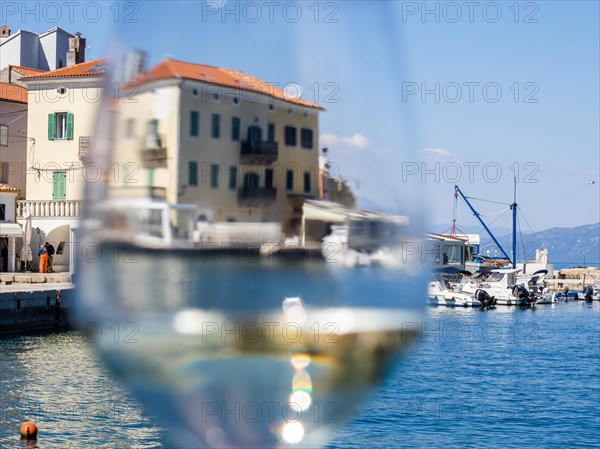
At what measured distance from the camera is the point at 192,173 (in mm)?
A: 1192

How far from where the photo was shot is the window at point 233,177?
1.19 metres

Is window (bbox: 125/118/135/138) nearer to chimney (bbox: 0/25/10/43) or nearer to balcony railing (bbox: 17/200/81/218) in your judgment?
balcony railing (bbox: 17/200/81/218)

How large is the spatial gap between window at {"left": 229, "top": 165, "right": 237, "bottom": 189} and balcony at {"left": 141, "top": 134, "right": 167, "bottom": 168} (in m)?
0.09

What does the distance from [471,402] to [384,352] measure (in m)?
27.8

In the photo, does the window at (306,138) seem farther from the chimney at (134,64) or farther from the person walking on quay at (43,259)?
the person walking on quay at (43,259)

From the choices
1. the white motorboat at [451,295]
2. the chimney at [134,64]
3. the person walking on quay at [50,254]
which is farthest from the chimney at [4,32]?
the chimney at [134,64]

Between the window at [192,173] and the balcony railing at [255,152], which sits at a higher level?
the balcony railing at [255,152]

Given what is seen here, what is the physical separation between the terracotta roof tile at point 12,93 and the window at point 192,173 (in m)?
50.7

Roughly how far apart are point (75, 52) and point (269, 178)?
178 feet

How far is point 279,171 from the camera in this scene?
4.00ft

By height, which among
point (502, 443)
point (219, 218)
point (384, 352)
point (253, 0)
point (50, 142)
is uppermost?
point (50, 142)

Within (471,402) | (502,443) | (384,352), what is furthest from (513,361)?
(384,352)

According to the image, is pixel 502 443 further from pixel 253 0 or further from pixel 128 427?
pixel 253 0

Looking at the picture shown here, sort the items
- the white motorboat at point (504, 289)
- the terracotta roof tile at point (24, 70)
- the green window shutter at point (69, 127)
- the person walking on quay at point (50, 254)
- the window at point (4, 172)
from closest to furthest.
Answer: the person walking on quay at point (50, 254)
the green window shutter at point (69, 127)
the window at point (4, 172)
the terracotta roof tile at point (24, 70)
the white motorboat at point (504, 289)
